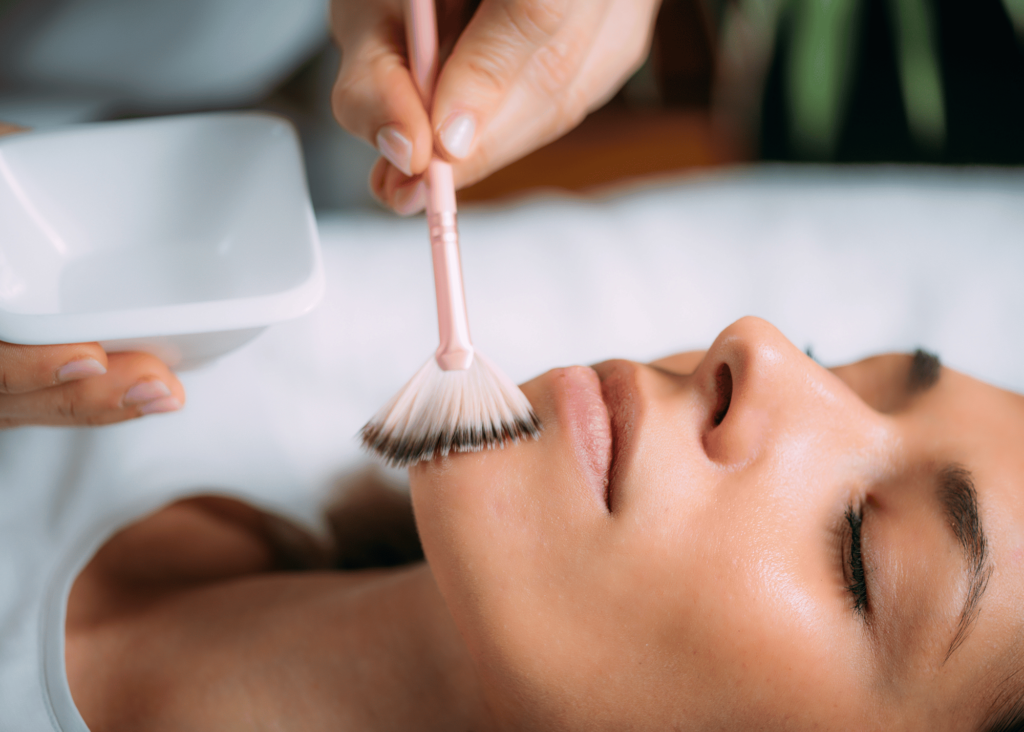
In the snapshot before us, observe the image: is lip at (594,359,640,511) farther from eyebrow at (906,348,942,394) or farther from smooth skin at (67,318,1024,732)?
eyebrow at (906,348,942,394)

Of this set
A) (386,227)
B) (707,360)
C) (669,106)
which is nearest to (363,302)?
(386,227)

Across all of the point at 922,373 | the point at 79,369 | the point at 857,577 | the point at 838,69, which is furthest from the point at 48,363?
the point at 838,69

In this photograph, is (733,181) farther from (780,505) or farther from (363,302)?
(780,505)

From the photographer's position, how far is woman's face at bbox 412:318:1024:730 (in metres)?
0.53

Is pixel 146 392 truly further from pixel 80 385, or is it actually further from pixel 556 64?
pixel 556 64

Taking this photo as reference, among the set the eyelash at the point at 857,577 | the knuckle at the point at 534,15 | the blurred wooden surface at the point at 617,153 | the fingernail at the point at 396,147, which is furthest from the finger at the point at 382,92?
the blurred wooden surface at the point at 617,153

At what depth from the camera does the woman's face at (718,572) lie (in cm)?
53

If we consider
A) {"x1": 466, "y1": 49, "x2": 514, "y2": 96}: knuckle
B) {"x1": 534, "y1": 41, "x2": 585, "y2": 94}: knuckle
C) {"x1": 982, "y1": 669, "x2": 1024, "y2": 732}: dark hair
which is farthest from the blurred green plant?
{"x1": 982, "y1": 669, "x2": 1024, "y2": 732}: dark hair

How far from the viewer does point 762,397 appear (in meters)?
Answer: 0.60

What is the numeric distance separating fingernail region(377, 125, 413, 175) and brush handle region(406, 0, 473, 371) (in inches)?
0.7

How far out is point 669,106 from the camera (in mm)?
1716

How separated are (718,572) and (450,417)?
24cm

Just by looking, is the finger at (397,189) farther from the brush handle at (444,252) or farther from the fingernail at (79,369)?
the fingernail at (79,369)

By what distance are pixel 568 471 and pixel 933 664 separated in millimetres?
316
